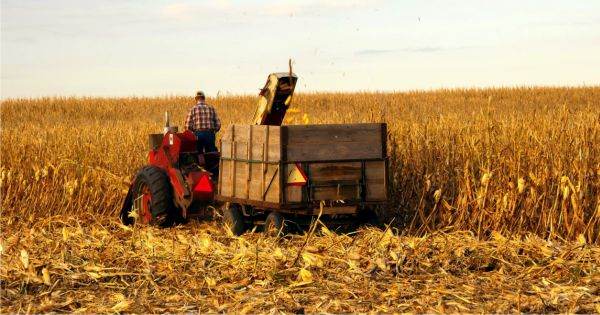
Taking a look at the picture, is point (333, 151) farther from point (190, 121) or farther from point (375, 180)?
point (190, 121)

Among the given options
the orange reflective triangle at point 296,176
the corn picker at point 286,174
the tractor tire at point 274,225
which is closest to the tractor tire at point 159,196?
the corn picker at point 286,174

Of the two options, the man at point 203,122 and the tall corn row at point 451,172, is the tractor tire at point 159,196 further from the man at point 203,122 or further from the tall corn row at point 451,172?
the tall corn row at point 451,172

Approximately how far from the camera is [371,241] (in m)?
8.34

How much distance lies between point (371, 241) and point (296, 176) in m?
1.15

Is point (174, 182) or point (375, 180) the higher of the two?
point (375, 180)

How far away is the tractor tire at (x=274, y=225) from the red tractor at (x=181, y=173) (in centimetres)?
105

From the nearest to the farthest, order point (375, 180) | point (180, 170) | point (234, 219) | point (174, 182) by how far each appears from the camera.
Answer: point (375, 180), point (234, 219), point (174, 182), point (180, 170)

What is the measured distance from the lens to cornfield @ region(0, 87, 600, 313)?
6.62m

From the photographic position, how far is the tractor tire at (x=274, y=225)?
9141 mm

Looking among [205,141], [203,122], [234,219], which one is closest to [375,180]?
[234,219]

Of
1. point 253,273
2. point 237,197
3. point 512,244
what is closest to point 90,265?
point 253,273

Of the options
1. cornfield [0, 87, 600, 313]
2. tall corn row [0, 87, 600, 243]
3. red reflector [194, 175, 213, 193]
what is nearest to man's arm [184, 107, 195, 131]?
cornfield [0, 87, 600, 313]

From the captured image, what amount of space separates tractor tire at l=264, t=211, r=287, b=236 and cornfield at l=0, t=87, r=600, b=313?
0.48 ft

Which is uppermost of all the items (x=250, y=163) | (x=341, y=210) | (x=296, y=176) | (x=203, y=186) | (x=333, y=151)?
(x=333, y=151)
